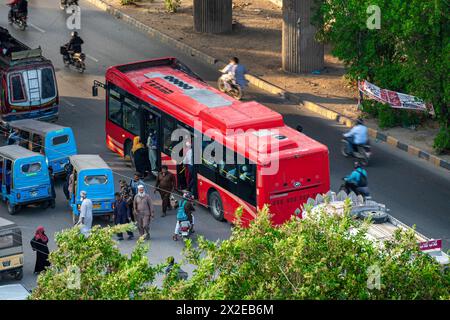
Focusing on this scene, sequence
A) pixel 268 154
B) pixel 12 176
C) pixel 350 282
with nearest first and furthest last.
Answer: pixel 350 282
pixel 268 154
pixel 12 176

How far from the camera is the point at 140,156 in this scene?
31.2 m

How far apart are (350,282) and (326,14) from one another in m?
19.6

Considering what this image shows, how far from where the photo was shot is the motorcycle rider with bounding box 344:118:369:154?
31953mm

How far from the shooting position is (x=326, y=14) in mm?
34938

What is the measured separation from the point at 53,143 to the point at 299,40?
11.3m

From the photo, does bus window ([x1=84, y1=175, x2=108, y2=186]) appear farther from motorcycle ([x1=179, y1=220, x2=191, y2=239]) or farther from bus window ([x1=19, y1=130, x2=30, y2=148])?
bus window ([x1=19, y1=130, x2=30, y2=148])

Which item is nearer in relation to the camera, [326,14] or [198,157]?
[198,157]

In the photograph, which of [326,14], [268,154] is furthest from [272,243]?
[326,14]

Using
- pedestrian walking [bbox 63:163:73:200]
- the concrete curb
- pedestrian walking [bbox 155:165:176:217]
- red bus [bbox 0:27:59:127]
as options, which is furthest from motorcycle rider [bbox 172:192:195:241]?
red bus [bbox 0:27:59:127]

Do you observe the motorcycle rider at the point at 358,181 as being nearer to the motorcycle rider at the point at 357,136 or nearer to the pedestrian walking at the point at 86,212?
the motorcycle rider at the point at 357,136

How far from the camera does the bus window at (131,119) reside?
3206 centimetres

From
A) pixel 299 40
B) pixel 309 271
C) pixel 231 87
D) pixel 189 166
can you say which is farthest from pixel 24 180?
pixel 309 271

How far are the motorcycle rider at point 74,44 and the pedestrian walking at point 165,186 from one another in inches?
472
